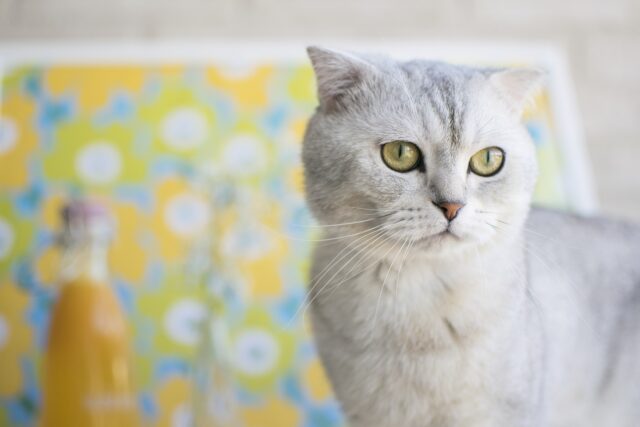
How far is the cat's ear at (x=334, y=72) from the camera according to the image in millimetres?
813

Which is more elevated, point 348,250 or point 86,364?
point 348,250

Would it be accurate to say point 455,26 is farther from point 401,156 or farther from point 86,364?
point 86,364

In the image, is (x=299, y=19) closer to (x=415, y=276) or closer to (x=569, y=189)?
(x=569, y=189)

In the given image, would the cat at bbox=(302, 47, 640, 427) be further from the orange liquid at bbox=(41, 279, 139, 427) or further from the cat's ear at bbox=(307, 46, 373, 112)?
the orange liquid at bbox=(41, 279, 139, 427)

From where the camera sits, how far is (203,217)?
51.5 inches

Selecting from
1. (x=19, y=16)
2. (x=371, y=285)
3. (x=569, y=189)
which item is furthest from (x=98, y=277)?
(x=569, y=189)

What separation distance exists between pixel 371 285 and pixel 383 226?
127 millimetres

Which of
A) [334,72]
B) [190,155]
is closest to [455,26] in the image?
[190,155]

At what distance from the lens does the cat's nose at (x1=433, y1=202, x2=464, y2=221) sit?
743 mm

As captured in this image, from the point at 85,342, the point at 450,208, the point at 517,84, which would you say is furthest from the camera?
the point at 85,342

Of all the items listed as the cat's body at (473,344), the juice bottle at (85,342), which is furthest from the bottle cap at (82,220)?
the cat's body at (473,344)

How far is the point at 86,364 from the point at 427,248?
487 millimetres

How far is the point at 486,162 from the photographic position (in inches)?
31.6

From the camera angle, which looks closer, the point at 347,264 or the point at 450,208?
the point at 450,208
